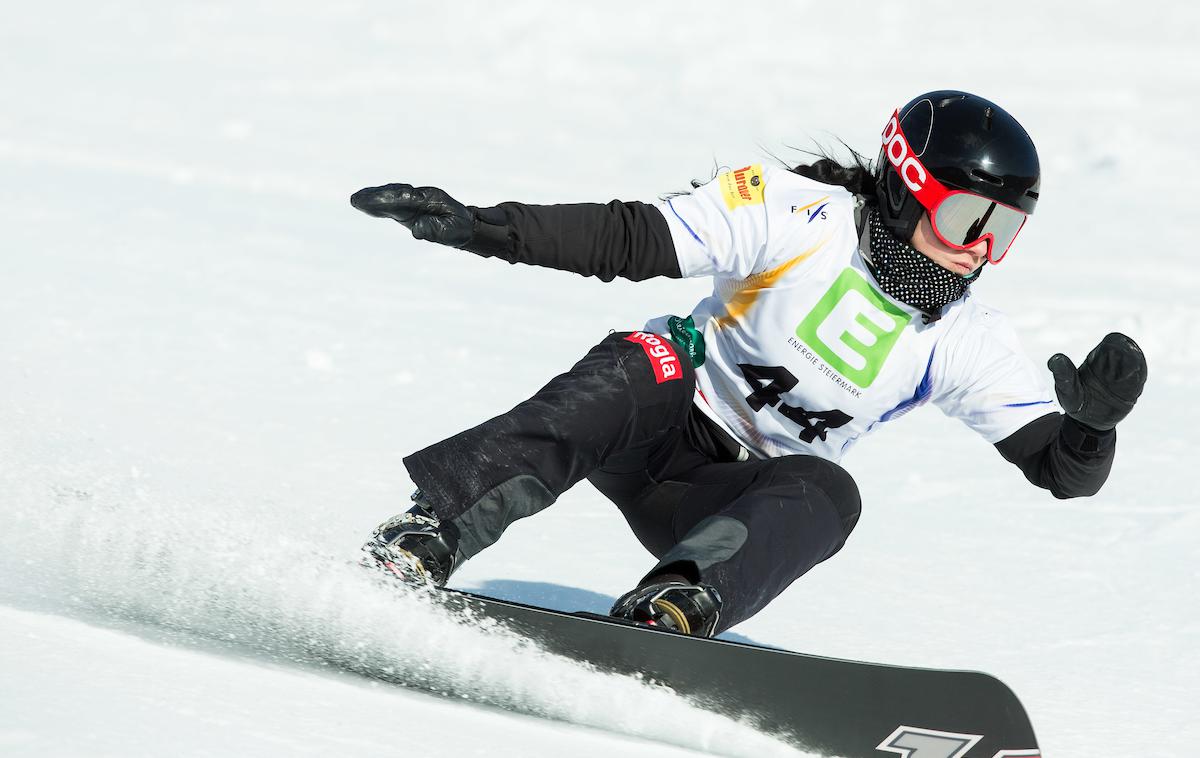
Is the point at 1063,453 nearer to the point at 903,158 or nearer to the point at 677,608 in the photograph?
the point at 903,158

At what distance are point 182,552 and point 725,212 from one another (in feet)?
4.64

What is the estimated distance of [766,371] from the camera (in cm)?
316

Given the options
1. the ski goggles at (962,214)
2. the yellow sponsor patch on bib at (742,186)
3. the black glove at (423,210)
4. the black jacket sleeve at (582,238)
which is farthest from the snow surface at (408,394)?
the black glove at (423,210)

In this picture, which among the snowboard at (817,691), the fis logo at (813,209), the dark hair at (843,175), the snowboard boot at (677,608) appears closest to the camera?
the snowboard at (817,691)

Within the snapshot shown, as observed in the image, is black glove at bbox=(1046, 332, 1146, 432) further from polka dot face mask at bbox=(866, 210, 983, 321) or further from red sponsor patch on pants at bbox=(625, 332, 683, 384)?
red sponsor patch on pants at bbox=(625, 332, 683, 384)

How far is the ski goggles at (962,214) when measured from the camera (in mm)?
2986

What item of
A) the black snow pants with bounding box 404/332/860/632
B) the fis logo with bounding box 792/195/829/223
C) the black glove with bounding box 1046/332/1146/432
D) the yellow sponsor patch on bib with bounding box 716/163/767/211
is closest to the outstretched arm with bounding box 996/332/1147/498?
the black glove with bounding box 1046/332/1146/432

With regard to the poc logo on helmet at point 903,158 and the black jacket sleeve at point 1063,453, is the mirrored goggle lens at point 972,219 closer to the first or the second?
the poc logo on helmet at point 903,158

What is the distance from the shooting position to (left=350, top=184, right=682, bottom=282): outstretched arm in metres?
2.75

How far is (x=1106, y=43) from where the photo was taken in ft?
56.6

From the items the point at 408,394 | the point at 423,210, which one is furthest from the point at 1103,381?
the point at 408,394

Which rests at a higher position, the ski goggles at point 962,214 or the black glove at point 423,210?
the ski goggles at point 962,214

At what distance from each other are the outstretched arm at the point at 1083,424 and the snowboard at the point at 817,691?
70cm

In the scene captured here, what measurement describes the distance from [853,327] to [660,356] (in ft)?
1.47
